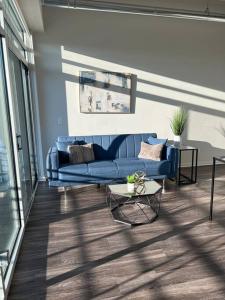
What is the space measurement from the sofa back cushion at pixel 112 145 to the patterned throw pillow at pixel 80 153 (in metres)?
0.21

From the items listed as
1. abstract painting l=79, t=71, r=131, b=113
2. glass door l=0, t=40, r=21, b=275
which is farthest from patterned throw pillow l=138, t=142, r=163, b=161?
glass door l=0, t=40, r=21, b=275

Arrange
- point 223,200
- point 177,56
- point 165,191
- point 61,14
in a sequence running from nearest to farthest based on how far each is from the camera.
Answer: point 223,200, point 165,191, point 61,14, point 177,56

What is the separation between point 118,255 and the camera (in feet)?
7.95

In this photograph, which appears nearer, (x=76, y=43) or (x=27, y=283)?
(x=27, y=283)

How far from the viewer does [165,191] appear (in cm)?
414

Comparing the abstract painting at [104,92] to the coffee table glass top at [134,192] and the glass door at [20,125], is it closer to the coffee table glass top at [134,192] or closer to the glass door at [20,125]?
the glass door at [20,125]

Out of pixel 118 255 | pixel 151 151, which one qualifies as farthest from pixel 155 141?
pixel 118 255

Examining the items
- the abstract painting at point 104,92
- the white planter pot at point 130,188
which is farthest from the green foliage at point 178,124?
the white planter pot at point 130,188

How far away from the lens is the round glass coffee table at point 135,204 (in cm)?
307

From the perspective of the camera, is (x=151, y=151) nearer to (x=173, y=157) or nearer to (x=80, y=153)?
(x=173, y=157)

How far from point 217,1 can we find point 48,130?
14.2 feet

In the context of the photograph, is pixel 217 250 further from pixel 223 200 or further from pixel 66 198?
pixel 66 198

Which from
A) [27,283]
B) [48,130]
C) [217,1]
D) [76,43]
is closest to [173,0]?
[217,1]

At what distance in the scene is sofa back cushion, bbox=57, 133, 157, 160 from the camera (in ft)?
14.8
